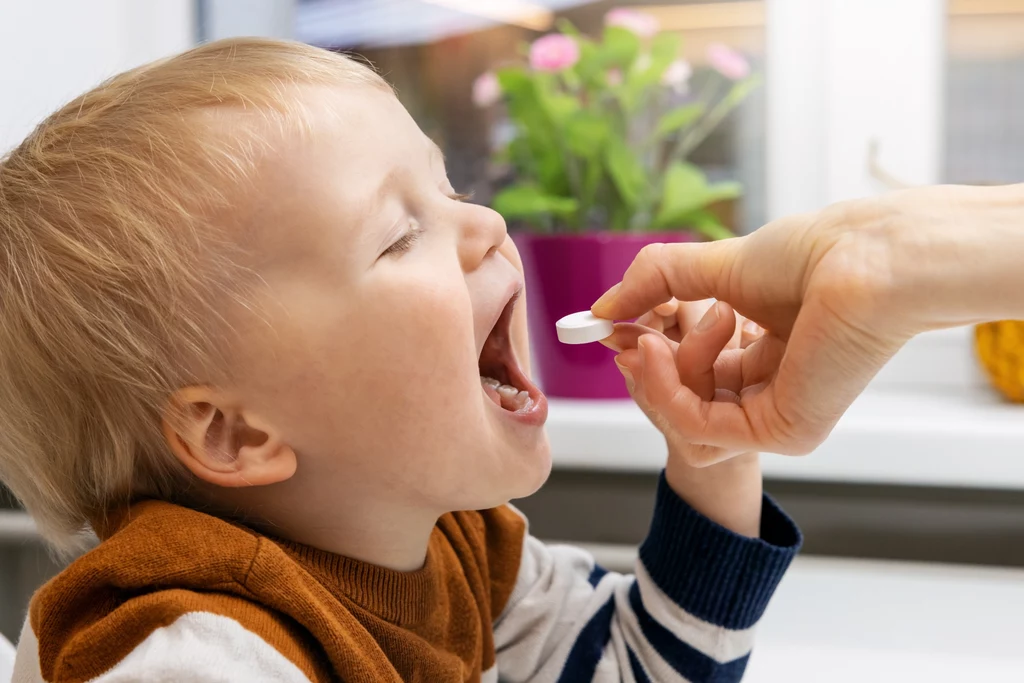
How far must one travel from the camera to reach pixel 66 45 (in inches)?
47.6

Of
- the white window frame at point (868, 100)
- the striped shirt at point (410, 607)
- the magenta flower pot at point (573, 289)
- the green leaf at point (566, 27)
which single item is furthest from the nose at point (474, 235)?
the white window frame at point (868, 100)

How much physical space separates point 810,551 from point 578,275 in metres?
0.44

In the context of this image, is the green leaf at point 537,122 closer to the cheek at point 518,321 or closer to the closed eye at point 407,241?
the cheek at point 518,321

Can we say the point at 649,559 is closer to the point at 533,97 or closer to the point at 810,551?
the point at 810,551

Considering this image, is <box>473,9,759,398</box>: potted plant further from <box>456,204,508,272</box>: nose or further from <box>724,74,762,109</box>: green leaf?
<box>456,204,508,272</box>: nose

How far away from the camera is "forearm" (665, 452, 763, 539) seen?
0.80 m

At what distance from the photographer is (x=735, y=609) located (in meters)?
0.79

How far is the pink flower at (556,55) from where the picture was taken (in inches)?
48.7

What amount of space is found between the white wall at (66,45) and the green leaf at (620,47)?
2.11 ft

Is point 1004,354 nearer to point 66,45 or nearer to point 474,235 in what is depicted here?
point 474,235

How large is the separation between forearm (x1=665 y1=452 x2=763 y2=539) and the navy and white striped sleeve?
15 millimetres

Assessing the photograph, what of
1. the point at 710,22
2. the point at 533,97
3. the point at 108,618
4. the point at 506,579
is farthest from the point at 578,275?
the point at 108,618

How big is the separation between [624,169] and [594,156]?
0.04 metres

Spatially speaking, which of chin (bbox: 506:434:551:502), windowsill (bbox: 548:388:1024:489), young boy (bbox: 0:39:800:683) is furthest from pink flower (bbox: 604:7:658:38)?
chin (bbox: 506:434:551:502)
